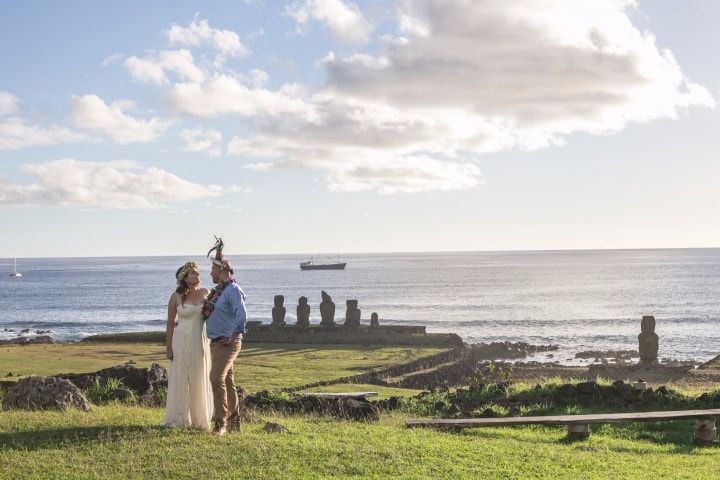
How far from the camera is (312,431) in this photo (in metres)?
12.3

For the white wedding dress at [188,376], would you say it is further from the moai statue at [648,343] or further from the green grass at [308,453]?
the moai statue at [648,343]

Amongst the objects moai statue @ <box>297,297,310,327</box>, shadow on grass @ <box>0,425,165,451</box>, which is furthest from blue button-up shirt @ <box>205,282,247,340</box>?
moai statue @ <box>297,297,310,327</box>

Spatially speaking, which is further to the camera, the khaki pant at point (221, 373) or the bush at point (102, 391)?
the bush at point (102, 391)

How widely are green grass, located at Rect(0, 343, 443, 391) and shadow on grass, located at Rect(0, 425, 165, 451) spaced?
1536cm

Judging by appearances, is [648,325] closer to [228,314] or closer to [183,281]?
[228,314]

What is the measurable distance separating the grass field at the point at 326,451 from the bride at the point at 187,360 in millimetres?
376

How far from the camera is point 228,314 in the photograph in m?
11.1

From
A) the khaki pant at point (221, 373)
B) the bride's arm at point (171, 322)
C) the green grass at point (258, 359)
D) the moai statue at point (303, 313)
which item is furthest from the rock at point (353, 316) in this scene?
the khaki pant at point (221, 373)

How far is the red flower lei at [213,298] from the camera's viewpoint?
11231 millimetres

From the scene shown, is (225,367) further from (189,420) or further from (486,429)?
(486,429)

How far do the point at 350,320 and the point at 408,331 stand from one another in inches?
162

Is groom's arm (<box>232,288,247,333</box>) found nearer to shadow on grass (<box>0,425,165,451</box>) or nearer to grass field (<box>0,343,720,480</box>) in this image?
grass field (<box>0,343,720,480</box>)

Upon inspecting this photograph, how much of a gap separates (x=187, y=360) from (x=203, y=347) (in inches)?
11.1

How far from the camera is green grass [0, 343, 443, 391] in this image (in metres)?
31.2
